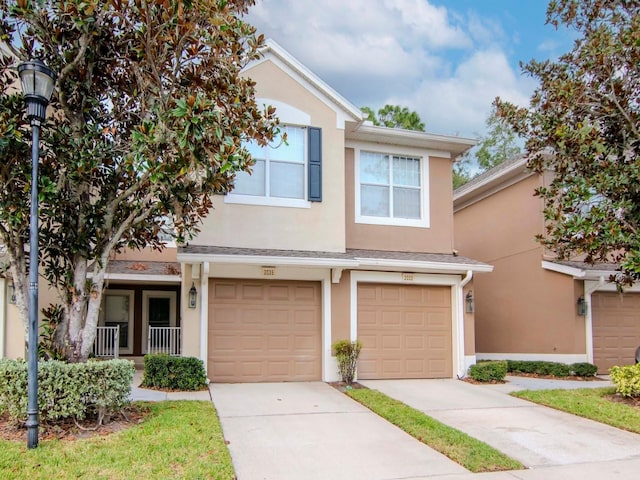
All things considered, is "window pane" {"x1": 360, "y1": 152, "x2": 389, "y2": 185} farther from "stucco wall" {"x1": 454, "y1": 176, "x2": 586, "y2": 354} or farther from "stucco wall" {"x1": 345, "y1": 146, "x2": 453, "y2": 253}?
"stucco wall" {"x1": 454, "y1": 176, "x2": 586, "y2": 354}

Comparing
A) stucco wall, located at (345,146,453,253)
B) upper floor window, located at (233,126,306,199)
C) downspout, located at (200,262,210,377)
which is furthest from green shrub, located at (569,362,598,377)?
downspout, located at (200,262,210,377)

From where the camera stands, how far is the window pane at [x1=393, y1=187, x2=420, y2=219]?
1308cm

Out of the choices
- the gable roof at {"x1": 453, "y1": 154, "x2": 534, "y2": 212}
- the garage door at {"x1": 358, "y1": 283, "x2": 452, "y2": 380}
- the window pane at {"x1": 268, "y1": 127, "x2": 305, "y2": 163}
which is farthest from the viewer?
the gable roof at {"x1": 453, "y1": 154, "x2": 534, "y2": 212}

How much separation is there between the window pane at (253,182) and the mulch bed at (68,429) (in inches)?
211

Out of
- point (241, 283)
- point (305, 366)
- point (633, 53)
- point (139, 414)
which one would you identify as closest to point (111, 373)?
point (139, 414)

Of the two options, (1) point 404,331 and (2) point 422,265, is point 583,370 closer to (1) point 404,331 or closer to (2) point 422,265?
(1) point 404,331

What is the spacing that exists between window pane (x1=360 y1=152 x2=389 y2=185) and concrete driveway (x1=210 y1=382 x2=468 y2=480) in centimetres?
533

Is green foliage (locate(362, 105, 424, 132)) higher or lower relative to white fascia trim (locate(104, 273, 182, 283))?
higher

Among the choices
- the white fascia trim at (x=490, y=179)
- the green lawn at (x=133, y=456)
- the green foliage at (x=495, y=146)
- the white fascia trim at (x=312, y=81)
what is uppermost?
the green foliage at (x=495, y=146)

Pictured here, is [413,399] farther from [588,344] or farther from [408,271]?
[588,344]

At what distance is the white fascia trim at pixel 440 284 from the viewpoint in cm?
1198

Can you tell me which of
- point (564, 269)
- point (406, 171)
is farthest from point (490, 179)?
point (406, 171)

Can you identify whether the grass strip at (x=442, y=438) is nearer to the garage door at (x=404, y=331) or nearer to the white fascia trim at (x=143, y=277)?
the garage door at (x=404, y=331)

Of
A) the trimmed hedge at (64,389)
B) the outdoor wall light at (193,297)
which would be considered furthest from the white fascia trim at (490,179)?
the trimmed hedge at (64,389)
